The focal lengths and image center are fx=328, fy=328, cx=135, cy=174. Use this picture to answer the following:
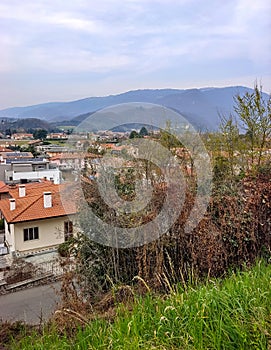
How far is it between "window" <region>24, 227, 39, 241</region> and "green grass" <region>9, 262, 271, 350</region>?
1013 centimetres

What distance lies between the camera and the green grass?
4.29ft

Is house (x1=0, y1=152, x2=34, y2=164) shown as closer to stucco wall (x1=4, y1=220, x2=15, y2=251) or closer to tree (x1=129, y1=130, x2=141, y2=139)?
stucco wall (x1=4, y1=220, x2=15, y2=251)

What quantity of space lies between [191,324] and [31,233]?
10.9 metres

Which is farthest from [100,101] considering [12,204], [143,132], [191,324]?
[191,324]

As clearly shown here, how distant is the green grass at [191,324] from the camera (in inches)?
51.5

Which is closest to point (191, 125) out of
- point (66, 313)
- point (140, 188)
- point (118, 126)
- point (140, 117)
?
point (140, 117)

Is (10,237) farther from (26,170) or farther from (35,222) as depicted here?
(26,170)

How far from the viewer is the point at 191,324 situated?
1.43 m

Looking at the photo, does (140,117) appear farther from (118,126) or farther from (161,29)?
(161,29)

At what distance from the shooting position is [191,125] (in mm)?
5266

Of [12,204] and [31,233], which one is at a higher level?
[12,204]

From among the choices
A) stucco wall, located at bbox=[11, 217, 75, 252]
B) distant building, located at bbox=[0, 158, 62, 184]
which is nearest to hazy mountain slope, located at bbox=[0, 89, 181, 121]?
stucco wall, located at bbox=[11, 217, 75, 252]

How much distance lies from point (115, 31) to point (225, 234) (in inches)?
260

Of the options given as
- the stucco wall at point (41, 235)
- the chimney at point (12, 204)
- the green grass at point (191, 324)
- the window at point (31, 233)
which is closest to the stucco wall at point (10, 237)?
the stucco wall at point (41, 235)
